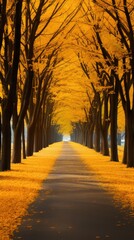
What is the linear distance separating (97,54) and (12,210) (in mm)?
17190

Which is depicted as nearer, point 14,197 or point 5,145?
point 14,197

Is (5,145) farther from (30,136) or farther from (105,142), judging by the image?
(105,142)

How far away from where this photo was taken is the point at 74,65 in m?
47.2

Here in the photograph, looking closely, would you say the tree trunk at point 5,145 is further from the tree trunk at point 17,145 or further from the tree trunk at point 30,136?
the tree trunk at point 30,136

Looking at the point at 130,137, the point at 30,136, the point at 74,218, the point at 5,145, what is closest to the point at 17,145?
the point at 5,145

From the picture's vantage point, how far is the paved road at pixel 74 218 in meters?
8.21

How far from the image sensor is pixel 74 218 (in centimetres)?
998

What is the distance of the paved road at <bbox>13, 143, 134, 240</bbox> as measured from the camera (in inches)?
323

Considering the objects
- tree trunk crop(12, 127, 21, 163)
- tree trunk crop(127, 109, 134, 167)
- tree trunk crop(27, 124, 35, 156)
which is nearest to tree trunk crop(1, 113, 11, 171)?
tree trunk crop(12, 127, 21, 163)

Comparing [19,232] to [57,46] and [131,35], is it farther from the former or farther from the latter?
[57,46]

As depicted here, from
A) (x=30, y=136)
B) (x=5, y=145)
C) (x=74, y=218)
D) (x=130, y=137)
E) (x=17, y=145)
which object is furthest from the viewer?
(x=30, y=136)

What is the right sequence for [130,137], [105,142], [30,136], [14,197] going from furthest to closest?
[105,142] → [30,136] → [130,137] → [14,197]

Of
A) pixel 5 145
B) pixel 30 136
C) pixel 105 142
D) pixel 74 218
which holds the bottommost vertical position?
pixel 74 218

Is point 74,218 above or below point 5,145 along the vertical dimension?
below
